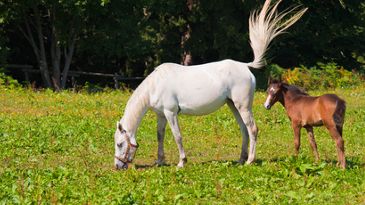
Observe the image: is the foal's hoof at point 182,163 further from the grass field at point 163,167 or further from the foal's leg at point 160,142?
the foal's leg at point 160,142

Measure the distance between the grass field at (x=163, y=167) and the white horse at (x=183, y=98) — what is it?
51cm

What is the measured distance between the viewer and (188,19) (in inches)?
1610

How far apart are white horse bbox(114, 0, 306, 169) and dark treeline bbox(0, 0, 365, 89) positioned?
1703 centimetres

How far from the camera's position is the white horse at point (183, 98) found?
49.6 feet

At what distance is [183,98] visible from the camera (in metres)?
15.3

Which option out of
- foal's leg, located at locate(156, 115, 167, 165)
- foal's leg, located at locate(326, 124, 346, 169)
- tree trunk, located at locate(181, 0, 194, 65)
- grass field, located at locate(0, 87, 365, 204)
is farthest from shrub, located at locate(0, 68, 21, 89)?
foal's leg, located at locate(326, 124, 346, 169)

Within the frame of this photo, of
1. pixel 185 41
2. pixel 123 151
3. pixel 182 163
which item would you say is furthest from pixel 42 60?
pixel 182 163

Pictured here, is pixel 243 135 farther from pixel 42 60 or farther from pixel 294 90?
pixel 42 60

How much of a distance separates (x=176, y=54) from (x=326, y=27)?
9.25 meters

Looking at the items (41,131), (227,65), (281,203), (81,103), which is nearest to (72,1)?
(81,103)

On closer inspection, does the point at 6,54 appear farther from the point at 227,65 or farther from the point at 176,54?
the point at 227,65

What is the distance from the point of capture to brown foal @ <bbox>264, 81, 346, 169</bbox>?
14.1 metres

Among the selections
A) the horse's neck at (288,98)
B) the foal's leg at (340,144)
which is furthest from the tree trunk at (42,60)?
the foal's leg at (340,144)

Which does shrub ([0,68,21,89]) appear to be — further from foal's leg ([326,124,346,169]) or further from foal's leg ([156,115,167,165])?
foal's leg ([326,124,346,169])
